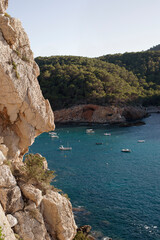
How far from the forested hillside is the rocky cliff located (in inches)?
2854

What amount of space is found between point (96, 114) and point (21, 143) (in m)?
72.4

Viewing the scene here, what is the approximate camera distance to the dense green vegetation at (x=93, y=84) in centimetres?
9375

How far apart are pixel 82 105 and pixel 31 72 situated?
7329 centimetres

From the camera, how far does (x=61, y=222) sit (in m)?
16.0

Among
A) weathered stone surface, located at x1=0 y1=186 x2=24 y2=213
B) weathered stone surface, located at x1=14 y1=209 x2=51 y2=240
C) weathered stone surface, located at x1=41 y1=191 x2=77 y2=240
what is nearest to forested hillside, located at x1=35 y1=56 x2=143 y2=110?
weathered stone surface, located at x1=41 y1=191 x2=77 y2=240

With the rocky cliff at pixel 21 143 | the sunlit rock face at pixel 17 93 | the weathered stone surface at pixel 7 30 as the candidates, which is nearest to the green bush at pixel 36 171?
the rocky cliff at pixel 21 143

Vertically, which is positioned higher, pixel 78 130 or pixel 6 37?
pixel 6 37

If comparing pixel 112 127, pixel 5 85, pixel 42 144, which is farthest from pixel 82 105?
pixel 5 85

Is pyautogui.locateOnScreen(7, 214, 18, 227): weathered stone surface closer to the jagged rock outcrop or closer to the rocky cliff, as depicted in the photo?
the rocky cliff

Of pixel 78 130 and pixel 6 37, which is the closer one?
pixel 6 37

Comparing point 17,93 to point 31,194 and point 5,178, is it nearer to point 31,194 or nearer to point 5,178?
point 5,178

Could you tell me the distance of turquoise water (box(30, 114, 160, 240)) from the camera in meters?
23.8

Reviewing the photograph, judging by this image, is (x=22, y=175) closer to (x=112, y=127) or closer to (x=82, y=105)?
(x=112, y=127)

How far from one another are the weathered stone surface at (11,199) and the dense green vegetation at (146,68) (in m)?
97.5
